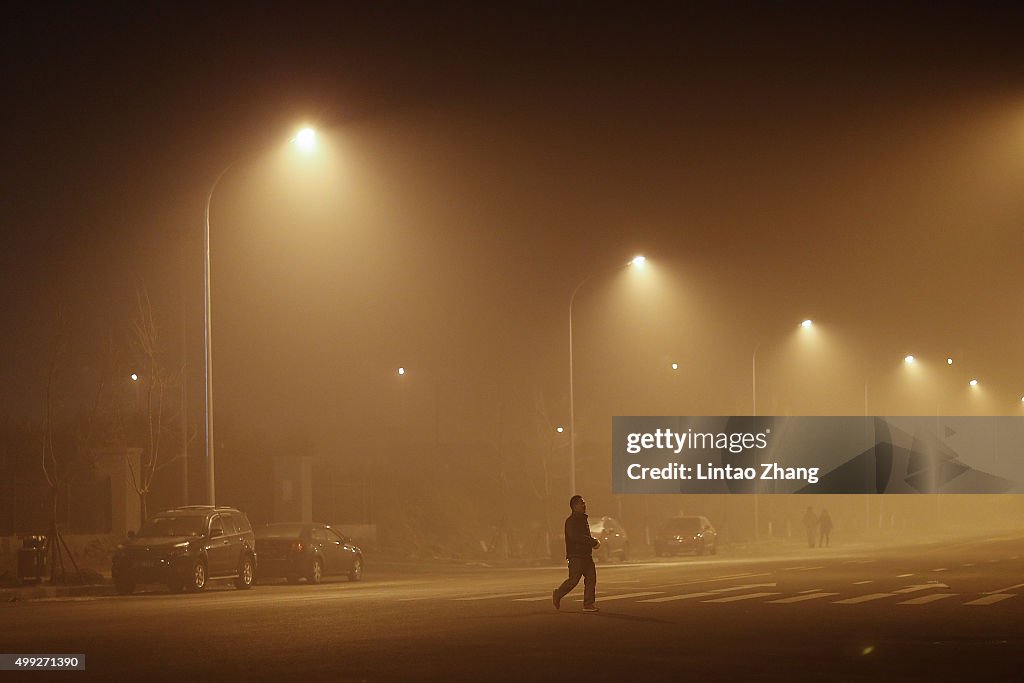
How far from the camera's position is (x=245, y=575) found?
32531 mm

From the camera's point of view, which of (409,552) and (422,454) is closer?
(409,552)

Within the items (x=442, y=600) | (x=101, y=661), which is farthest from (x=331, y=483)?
(x=101, y=661)

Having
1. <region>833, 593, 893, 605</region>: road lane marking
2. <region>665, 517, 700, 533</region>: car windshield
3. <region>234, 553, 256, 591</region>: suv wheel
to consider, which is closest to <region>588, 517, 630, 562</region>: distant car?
<region>665, 517, 700, 533</region>: car windshield

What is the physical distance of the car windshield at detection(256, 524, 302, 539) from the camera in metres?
35.1

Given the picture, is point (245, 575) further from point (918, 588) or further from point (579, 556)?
point (918, 588)

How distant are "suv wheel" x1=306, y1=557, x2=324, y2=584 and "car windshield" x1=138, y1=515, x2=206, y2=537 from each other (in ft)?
14.0

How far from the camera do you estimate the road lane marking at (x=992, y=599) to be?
24.4m

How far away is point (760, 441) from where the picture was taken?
63.2 m

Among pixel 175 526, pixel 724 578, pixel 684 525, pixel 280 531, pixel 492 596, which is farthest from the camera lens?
pixel 684 525

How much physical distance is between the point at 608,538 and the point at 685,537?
7.68 m

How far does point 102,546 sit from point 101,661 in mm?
25062

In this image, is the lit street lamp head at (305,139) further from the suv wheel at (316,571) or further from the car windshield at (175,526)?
the suv wheel at (316,571)

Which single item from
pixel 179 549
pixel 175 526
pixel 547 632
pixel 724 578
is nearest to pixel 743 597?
pixel 724 578

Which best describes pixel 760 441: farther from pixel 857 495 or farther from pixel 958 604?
pixel 958 604
